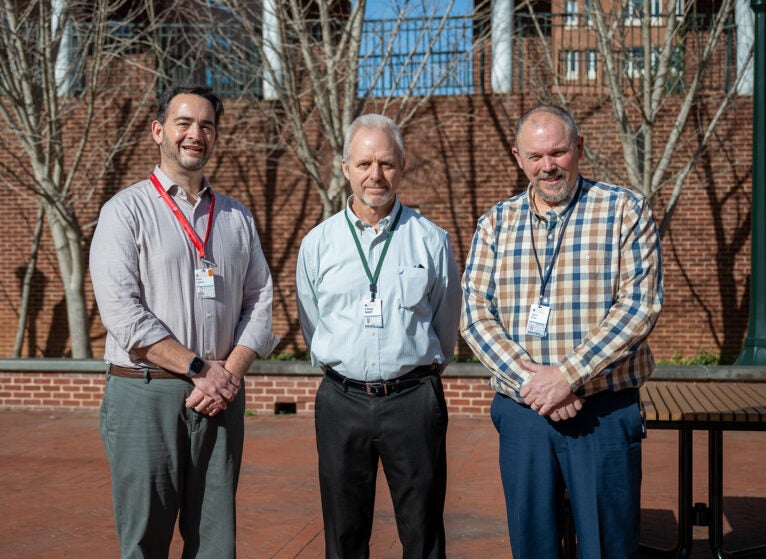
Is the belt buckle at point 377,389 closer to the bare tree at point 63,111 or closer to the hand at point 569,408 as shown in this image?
the hand at point 569,408

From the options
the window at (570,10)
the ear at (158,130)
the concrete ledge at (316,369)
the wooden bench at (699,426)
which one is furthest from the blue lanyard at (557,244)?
the window at (570,10)

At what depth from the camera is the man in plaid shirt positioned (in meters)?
3.04

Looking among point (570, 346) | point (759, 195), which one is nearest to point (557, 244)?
point (570, 346)

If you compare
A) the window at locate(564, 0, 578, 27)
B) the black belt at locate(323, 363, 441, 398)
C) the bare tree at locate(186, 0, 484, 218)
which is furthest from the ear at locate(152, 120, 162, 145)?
the window at locate(564, 0, 578, 27)

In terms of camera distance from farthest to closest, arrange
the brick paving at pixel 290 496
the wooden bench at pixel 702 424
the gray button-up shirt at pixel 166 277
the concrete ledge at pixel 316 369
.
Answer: the concrete ledge at pixel 316 369 → the brick paving at pixel 290 496 → the wooden bench at pixel 702 424 → the gray button-up shirt at pixel 166 277

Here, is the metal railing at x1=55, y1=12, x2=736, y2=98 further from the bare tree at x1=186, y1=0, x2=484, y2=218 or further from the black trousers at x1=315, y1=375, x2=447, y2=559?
the black trousers at x1=315, y1=375, x2=447, y2=559

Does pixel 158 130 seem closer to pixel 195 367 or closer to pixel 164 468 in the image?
pixel 195 367

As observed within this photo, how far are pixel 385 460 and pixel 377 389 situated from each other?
280mm

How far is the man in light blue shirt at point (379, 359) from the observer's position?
3.33 metres

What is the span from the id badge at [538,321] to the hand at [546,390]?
4.7 inches

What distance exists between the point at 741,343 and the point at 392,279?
35.1 ft

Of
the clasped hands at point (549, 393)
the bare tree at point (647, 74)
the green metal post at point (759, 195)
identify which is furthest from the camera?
the bare tree at point (647, 74)

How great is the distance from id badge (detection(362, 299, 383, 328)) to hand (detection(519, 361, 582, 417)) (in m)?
0.60

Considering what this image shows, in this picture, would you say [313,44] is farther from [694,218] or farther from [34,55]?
[694,218]
